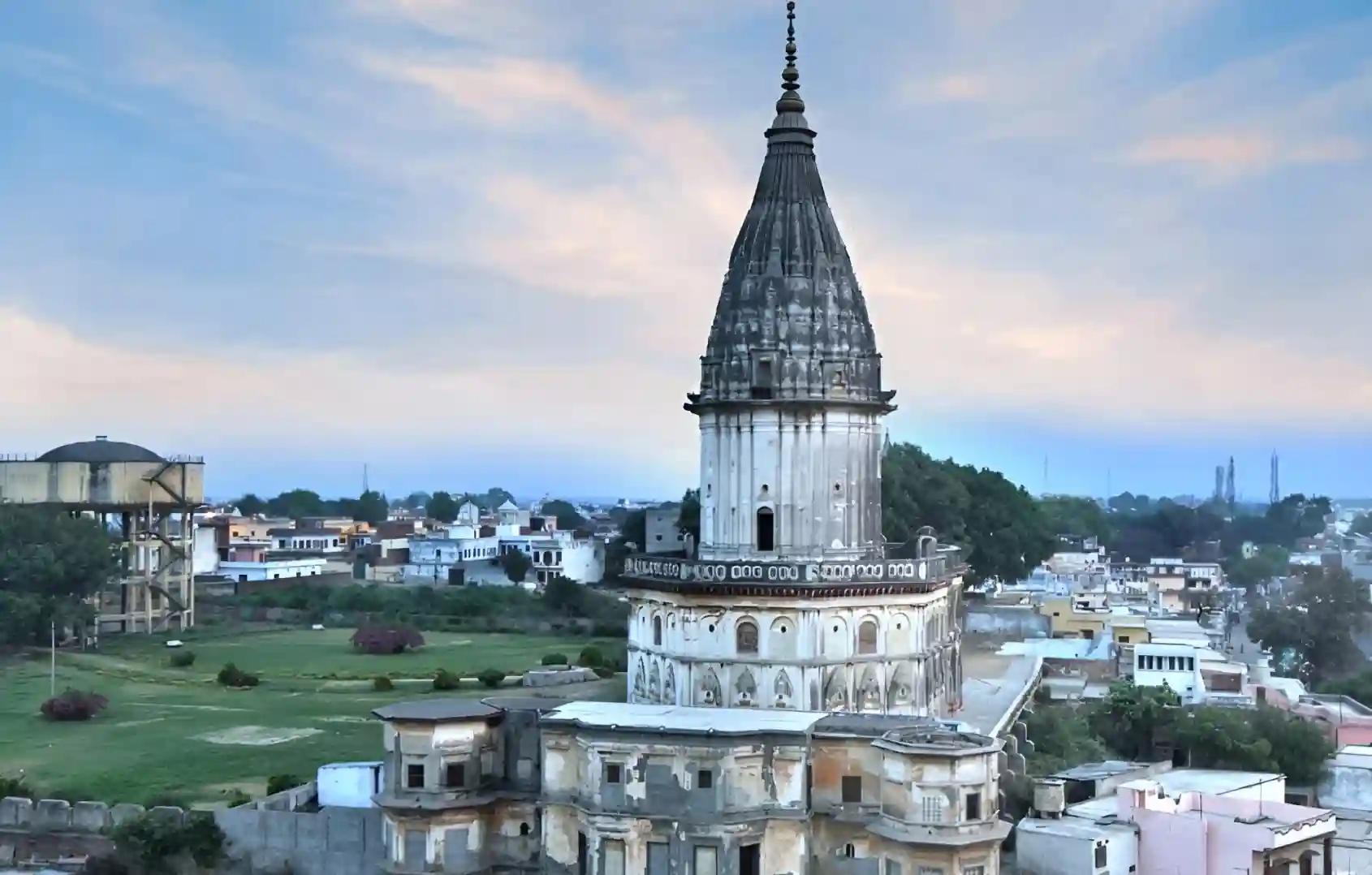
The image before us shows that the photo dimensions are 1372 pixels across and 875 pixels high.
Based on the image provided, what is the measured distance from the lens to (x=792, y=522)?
125 feet

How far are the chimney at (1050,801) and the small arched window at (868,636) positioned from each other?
17.6 ft

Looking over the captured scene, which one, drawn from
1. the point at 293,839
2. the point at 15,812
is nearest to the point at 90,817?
the point at 15,812

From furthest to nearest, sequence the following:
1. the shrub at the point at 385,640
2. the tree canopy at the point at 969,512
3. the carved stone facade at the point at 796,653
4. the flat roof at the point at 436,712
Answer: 1. the shrub at the point at 385,640
2. the tree canopy at the point at 969,512
3. the carved stone facade at the point at 796,653
4. the flat roof at the point at 436,712

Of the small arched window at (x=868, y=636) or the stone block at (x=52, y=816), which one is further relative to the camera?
the stone block at (x=52, y=816)

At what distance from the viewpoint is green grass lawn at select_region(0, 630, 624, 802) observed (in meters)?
44.7

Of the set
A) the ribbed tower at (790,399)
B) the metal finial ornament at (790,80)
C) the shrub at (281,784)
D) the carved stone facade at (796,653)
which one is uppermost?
the metal finial ornament at (790,80)

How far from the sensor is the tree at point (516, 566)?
109562mm

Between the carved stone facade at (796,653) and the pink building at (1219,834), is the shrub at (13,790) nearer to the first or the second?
the carved stone facade at (796,653)

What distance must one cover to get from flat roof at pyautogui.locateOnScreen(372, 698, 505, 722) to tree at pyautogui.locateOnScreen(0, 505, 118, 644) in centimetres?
4371

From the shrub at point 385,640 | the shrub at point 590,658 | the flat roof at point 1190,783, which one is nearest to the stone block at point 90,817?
the flat roof at point 1190,783

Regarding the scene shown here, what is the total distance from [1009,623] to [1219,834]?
35883 millimetres

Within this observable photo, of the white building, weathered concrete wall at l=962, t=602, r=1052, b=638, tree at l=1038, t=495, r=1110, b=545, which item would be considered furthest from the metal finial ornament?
tree at l=1038, t=495, r=1110, b=545

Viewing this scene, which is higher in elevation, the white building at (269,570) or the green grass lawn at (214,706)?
the white building at (269,570)

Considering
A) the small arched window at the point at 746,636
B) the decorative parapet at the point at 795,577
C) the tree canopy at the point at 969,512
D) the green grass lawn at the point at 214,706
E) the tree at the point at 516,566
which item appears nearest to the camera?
the decorative parapet at the point at 795,577
